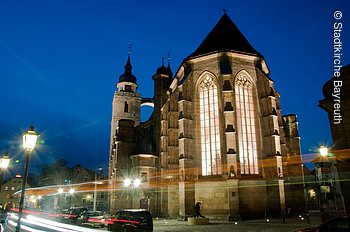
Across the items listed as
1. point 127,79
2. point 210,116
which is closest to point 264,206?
point 210,116

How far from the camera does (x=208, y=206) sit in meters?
22.3

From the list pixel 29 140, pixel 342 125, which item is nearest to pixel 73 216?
pixel 29 140

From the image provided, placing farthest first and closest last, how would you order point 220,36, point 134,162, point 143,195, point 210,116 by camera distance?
point 134,162
point 143,195
point 220,36
point 210,116

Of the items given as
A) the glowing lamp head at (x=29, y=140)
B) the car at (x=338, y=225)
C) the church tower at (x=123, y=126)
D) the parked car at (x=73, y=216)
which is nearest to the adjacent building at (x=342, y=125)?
the car at (x=338, y=225)

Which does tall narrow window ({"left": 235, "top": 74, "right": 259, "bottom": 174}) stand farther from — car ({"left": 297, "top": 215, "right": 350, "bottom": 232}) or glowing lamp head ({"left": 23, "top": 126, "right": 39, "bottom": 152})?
glowing lamp head ({"left": 23, "top": 126, "right": 39, "bottom": 152})

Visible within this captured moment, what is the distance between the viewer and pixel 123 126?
127ft

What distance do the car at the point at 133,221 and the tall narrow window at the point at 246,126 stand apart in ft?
36.5

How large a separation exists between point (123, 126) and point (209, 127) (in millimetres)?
17451

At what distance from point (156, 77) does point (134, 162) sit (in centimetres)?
1269

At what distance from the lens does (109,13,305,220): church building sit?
21672 mm

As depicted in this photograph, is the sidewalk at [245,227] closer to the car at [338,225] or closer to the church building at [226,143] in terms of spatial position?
the church building at [226,143]

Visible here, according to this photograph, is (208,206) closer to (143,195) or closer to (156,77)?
(143,195)

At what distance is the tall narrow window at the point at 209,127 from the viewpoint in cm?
2377

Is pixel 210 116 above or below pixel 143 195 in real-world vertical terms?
above
